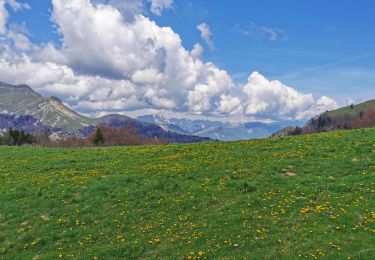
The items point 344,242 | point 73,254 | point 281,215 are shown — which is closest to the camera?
point 344,242

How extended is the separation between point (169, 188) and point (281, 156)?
1145cm

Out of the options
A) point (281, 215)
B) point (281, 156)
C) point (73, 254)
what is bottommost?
point (73, 254)

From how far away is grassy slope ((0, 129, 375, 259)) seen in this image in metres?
17.5

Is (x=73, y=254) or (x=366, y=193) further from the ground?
(x=366, y=193)

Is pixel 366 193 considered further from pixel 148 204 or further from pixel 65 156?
pixel 65 156

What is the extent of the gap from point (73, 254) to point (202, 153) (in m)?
21.2

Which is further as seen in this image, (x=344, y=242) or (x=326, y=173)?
(x=326, y=173)

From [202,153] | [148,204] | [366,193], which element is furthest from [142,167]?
[366,193]

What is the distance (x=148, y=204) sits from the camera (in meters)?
23.8

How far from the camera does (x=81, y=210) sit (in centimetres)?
2377

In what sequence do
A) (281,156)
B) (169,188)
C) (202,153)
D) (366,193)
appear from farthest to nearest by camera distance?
(202,153) → (281,156) → (169,188) → (366,193)

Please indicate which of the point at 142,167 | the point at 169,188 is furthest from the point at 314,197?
the point at 142,167

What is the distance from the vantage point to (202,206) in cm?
2270

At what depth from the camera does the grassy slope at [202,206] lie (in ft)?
57.3
